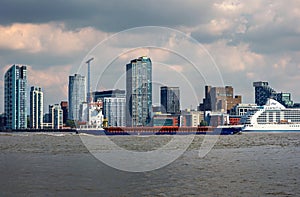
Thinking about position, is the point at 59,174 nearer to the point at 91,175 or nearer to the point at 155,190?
the point at 91,175

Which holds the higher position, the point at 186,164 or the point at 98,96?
the point at 98,96

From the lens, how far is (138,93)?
13412 centimetres

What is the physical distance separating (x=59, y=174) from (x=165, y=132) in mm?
118127

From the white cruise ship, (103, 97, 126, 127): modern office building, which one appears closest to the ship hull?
the white cruise ship

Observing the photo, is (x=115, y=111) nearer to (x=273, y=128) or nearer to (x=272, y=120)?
(x=273, y=128)

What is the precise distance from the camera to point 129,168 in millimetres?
39625

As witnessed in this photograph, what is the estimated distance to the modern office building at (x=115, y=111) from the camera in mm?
162325

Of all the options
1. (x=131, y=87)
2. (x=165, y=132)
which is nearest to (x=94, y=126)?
(x=165, y=132)

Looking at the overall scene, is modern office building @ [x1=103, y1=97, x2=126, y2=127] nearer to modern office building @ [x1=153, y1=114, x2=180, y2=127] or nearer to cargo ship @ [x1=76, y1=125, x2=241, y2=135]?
modern office building @ [x1=153, y1=114, x2=180, y2=127]

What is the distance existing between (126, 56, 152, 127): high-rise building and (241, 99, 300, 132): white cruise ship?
30127mm

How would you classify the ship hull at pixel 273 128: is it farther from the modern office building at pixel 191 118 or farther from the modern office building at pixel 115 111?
the modern office building at pixel 115 111

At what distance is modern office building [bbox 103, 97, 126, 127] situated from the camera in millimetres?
162325

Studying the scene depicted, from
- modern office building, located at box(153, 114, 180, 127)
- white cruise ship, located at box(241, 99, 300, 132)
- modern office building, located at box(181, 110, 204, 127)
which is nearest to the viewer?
white cruise ship, located at box(241, 99, 300, 132)

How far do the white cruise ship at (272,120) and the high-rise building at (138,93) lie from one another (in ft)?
98.8
